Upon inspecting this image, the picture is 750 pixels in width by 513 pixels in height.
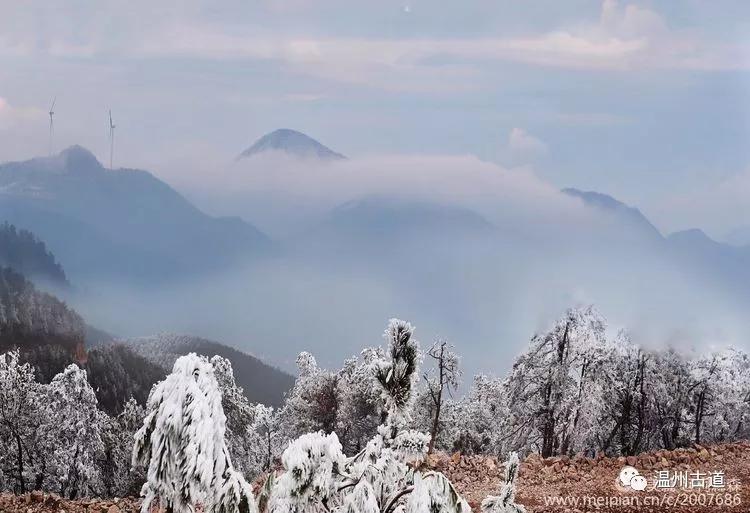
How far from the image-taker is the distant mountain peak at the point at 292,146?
4480 inches

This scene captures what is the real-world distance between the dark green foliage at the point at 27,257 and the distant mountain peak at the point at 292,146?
41.0 meters

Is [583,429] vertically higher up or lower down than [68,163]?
lower down

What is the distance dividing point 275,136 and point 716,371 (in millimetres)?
96931

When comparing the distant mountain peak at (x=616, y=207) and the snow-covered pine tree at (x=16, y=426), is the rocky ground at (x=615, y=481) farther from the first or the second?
the distant mountain peak at (x=616, y=207)

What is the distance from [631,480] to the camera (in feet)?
51.0

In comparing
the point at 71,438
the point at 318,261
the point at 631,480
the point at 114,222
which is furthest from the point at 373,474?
the point at 114,222

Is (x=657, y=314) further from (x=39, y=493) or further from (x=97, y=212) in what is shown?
(x=97, y=212)

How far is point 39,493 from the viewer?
51.1ft

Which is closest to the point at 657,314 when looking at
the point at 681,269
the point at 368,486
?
the point at 368,486

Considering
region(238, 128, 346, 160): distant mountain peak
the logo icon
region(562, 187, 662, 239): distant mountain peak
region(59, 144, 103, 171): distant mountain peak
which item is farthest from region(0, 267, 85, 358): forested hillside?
region(562, 187, 662, 239): distant mountain peak

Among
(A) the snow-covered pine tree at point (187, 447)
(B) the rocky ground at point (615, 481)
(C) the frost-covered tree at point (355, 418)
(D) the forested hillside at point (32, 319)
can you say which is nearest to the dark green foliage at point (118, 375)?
(D) the forested hillside at point (32, 319)

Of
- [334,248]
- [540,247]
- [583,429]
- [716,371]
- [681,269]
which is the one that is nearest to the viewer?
[583,429]

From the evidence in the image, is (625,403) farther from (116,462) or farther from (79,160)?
(79,160)

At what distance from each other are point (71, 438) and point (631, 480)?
19.7m
